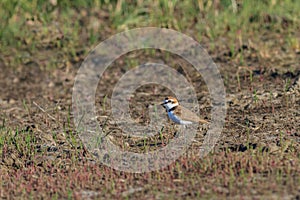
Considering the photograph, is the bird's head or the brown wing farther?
the bird's head

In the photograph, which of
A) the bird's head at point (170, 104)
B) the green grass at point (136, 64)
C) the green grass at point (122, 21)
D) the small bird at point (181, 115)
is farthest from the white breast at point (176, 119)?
the green grass at point (122, 21)

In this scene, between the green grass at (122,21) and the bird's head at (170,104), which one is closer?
the bird's head at (170,104)

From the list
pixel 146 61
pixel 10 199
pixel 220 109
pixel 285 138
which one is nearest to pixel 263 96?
pixel 220 109

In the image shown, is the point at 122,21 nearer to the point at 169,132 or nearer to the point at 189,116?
the point at 169,132

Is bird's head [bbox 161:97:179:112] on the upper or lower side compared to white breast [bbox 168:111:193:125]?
upper

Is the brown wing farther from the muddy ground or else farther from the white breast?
the muddy ground

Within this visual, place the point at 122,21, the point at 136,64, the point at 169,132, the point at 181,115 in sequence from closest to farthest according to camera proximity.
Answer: the point at 181,115
the point at 169,132
the point at 136,64
the point at 122,21

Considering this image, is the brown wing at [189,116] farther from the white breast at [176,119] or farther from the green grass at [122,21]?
the green grass at [122,21]

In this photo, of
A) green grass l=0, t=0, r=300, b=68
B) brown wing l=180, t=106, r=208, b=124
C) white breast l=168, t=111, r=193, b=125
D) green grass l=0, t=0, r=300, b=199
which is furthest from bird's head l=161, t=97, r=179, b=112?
green grass l=0, t=0, r=300, b=68

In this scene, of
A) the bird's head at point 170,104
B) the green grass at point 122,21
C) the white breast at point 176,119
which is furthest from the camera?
the green grass at point 122,21

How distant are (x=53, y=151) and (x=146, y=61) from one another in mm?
3350

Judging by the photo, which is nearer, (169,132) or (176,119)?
(176,119)

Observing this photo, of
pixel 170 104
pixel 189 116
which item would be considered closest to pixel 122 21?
pixel 170 104

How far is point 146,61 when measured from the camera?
1038 cm
